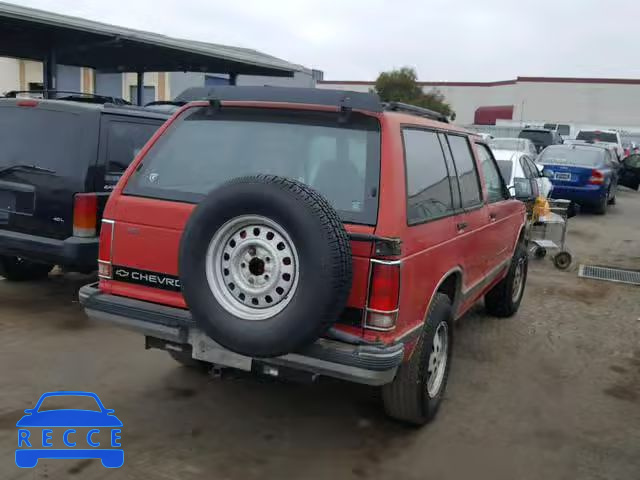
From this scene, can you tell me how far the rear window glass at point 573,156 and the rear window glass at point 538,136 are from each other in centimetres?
950

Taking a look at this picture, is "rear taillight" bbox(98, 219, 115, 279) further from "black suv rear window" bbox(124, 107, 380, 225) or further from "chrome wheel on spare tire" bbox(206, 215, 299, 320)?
"chrome wheel on spare tire" bbox(206, 215, 299, 320)

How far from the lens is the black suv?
5.33 metres

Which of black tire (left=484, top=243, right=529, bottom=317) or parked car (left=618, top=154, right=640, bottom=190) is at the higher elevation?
parked car (left=618, top=154, right=640, bottom=190)

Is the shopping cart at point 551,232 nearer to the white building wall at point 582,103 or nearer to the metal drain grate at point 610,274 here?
the metal drain grate at point 610,274

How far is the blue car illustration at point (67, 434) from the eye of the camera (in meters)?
3.44

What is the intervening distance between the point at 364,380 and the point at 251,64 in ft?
56.1

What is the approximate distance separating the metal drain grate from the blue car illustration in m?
6.76

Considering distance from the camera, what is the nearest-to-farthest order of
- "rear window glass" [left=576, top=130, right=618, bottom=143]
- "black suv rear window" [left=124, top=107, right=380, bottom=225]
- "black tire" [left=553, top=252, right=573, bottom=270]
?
"black suv rear window" [left=124, top=107, right=380, bottom=225] < "black tire" [left=553, top=252, right=573, bottom=270] < "rear window glass" [left=576, top=130, right=618, bottom=143]

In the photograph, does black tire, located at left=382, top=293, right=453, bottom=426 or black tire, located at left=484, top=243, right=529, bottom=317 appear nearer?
black tire, located at left=382, top=293, right=453, bottom=426

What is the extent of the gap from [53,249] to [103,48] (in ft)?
38.6

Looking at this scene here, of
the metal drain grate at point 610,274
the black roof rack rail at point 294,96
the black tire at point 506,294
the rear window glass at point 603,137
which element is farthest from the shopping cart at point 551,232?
the rear window glass at point 603,137

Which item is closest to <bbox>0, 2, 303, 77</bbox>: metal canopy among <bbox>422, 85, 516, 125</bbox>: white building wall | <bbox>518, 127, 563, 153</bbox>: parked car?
<bbox>518, 127, 563, 153</bbox>: parked car

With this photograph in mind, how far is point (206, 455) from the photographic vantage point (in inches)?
139

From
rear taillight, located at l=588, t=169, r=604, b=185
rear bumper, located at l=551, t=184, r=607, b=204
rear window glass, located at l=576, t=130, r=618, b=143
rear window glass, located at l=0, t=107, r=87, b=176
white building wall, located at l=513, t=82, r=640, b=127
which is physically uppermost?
white building wall, located at l=513, t=82, r=640, b=127
